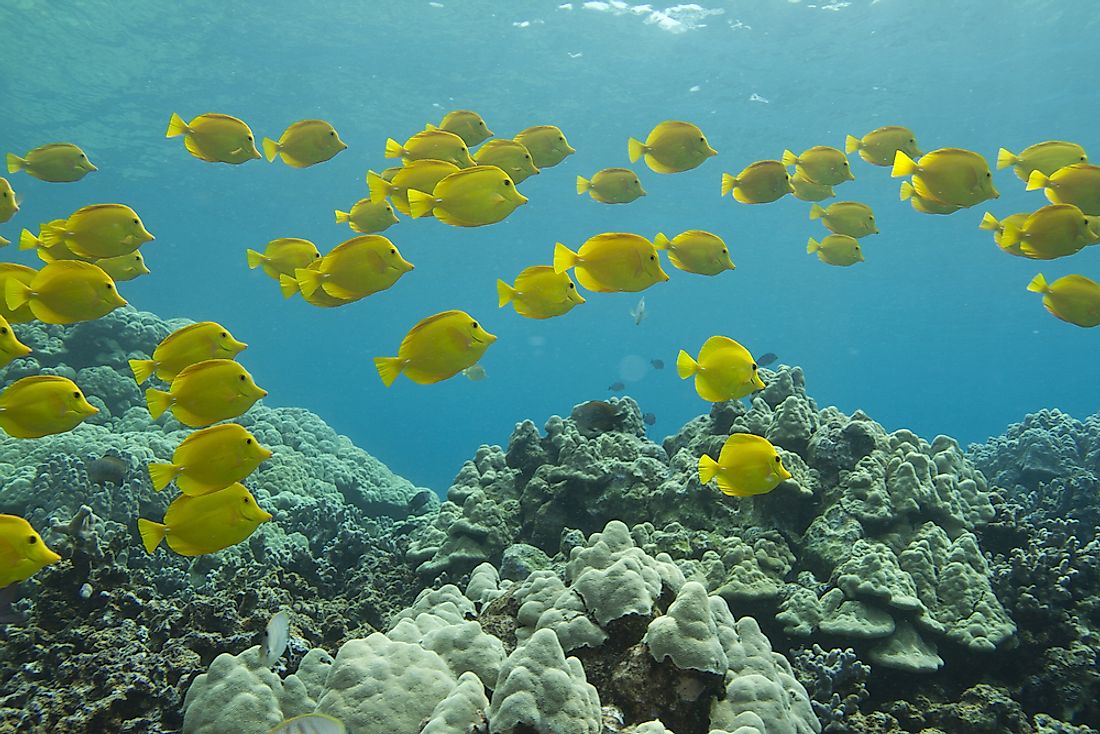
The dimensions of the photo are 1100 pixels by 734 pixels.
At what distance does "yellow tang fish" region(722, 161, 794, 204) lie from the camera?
20.9 feet

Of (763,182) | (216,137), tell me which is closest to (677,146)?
(763,182)

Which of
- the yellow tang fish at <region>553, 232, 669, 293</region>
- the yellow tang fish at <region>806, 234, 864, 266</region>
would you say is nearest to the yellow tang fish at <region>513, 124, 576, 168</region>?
the yellow tang fish at <region>553, 232, 669, 293</region>

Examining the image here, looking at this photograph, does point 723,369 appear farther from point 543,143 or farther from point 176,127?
point 176,127

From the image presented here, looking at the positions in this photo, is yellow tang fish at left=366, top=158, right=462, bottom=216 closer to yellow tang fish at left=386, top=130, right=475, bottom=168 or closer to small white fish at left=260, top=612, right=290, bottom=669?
yellow tang fish at left=386, top=130, right=475, bottom=168

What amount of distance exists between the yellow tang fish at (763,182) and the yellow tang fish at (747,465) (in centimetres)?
291

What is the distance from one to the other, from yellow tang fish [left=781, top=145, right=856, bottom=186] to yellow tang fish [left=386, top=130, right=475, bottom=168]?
3.28 metres

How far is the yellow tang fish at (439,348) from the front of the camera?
12.7 ft

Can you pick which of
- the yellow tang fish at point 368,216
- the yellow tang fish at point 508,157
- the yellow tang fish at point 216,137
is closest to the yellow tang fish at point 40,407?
the yellow tang fish at point 216,137

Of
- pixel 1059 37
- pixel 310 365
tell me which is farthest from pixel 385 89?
pixel 310 365

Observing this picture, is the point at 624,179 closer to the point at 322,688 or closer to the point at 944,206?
the point at 944,206

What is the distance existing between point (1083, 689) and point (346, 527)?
23.5ft

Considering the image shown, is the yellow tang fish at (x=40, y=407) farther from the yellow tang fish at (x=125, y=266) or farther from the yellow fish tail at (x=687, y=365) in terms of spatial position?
the yellow fish tail at (x=687, y=365)

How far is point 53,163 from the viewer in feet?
19.7

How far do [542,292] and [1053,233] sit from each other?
3862mm
